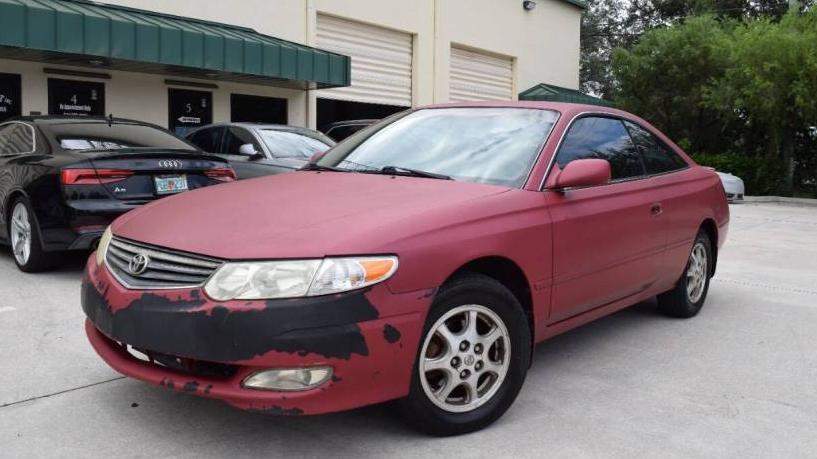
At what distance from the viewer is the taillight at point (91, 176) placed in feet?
20.0

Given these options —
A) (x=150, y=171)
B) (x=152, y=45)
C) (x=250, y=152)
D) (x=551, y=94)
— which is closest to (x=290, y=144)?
(x=250, y=152)

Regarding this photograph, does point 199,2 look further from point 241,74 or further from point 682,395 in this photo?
point 682,395

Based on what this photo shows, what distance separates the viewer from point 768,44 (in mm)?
19719

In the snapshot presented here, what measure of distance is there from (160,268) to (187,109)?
478 inches

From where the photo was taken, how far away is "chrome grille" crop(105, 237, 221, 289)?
115 inches

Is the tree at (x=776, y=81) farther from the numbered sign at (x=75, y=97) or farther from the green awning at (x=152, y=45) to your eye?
the numbered sign at (x=75, y=97)

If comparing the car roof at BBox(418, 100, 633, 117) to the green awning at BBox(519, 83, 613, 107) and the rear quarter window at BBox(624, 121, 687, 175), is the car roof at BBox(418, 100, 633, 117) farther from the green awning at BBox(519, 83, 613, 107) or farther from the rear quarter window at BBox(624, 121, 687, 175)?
the green awning at BBox(519, 83, 613, 107)

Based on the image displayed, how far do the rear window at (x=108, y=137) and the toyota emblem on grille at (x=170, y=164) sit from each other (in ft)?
1.17

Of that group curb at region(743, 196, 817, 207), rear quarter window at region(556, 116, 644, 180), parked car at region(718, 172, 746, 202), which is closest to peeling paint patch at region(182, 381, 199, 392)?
rear quarter window at region(556, 116, 644, 180)

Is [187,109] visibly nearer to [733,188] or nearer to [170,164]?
[170,164]

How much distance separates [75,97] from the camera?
12.8 meters

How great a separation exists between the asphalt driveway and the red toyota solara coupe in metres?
0.29

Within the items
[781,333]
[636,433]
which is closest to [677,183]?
[781,333]

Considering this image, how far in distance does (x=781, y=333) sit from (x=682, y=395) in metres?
1.84
